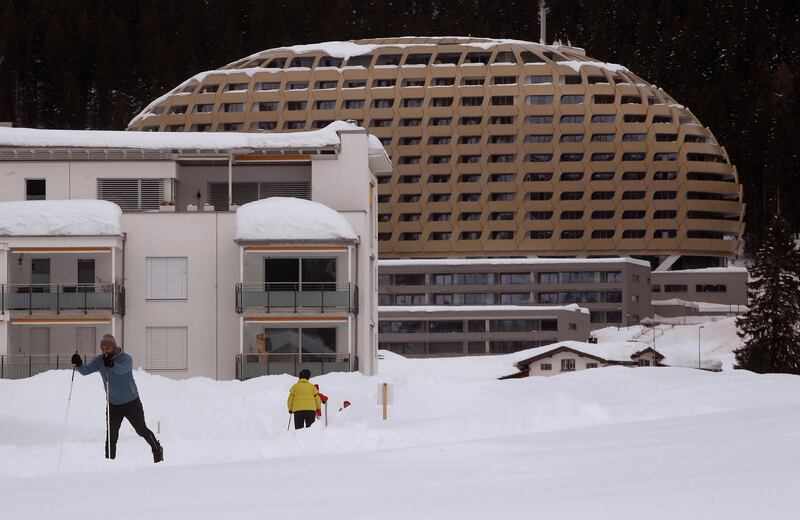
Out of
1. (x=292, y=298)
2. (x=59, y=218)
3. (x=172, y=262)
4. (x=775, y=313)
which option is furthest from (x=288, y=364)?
(x=775, y=313)

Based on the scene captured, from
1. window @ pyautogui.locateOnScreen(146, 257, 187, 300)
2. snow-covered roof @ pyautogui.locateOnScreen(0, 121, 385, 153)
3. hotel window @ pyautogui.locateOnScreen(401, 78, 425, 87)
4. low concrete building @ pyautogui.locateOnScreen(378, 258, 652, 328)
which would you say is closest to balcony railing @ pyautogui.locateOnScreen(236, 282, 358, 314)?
window @ pyautogui.locateOnScreen(146, 257, 187, 300)

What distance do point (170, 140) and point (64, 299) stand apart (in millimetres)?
6753

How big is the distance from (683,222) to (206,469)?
138 meters

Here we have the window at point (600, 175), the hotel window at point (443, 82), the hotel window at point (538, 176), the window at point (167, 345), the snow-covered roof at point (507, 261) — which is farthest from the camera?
the hotel window at point (443, 82)

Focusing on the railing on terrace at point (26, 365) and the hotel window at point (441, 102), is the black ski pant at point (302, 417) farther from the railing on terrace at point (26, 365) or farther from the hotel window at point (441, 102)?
the hotel window at point (441, 102)

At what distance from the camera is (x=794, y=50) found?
192 m

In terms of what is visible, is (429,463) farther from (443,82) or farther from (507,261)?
(443,82)

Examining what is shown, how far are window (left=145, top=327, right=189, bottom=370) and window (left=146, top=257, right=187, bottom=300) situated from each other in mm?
1055

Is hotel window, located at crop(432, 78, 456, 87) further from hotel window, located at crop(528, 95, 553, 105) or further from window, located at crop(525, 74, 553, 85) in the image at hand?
hotel window, located at crop(528, 95, 553, 105)

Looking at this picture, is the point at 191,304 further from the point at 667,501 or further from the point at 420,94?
the point at 420,94

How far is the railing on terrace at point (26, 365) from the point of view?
4419 centimetres

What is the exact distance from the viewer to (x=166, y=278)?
151ft

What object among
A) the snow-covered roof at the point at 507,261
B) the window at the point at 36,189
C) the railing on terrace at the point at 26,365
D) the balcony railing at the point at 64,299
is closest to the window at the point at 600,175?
the snow-covered roof at the point at 507,261

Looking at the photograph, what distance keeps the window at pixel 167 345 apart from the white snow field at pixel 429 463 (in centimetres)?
1688
